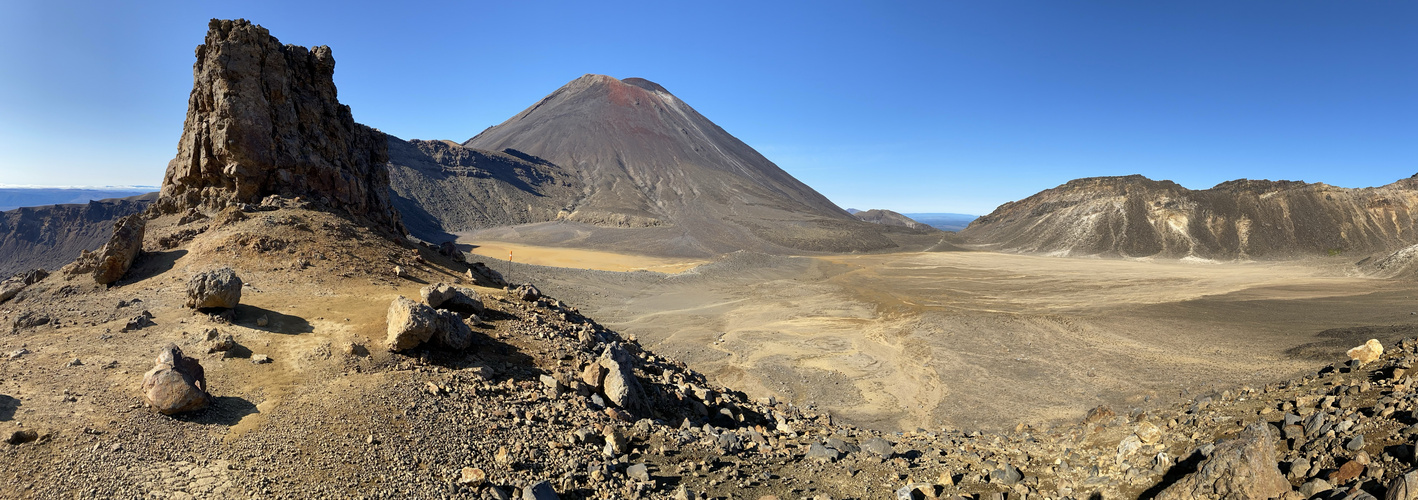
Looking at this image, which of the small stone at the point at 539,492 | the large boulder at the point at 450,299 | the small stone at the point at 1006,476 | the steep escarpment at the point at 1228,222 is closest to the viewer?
the small stone at the point at 539,492

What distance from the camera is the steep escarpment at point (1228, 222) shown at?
172 ft

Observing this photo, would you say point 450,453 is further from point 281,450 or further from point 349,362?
point 349,362

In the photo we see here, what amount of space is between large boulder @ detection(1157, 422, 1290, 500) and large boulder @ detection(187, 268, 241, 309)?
37.0ft

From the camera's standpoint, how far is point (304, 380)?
6.50 meters

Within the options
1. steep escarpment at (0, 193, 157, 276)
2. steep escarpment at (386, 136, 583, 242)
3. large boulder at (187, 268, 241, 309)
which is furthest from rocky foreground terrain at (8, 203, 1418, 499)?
steep escarpment at (386, 136, 583, 242)

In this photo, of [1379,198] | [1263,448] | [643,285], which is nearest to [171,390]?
[1263,448]

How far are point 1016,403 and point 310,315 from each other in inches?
588

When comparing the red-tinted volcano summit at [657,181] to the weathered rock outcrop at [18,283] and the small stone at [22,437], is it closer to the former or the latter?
the weathered rock outcrop at [18,283]

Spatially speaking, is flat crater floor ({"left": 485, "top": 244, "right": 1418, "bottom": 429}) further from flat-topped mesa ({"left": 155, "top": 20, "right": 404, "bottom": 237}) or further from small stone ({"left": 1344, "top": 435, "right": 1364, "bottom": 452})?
flat-topped mesa ({"left": 155, "top": 20, "right": 404, "bottom": 237})

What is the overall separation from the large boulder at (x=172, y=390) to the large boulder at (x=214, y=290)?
2657mm

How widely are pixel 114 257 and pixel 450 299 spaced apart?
18.8 ft

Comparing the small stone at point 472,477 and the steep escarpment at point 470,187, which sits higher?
the steep escarpment at point 470,187

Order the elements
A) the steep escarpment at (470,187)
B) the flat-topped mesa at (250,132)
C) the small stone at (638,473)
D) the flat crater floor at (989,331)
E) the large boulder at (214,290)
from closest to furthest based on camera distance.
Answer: the small stone at (638,473), the large boulder at (214,290), the flat-topped mesa at (250,132), the flat crater floor at (989,331), the steep escarpment at (470,187)

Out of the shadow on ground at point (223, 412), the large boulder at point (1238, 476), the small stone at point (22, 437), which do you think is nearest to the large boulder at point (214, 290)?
the shadow on ground at point (223, 412)
